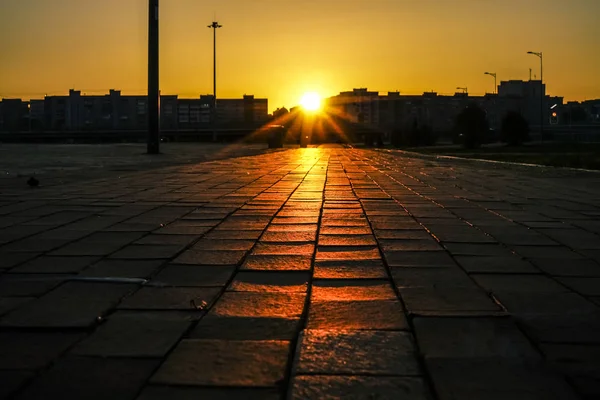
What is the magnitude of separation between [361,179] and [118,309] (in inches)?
414

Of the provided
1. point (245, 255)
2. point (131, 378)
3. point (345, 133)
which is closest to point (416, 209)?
point (245, 255)

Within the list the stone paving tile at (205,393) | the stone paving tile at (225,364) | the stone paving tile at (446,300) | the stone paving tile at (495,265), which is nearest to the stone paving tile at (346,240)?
the stone paving tile at (495,265)

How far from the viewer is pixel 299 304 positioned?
11.7 ft

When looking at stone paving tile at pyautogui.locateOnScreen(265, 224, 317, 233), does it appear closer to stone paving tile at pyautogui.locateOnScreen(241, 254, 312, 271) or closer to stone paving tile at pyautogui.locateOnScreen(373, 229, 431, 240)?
stone paving tile at pyautogui.locateOnScreen(373, 229, 431, 240)

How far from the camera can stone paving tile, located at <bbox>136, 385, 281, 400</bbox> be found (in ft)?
7.60

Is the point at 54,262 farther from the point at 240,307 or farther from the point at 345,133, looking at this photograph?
the point at 345,133

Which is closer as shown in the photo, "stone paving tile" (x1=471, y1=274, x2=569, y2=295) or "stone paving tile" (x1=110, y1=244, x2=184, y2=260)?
"stone paving tile" (x1=471, y1=274, x2=569, y2=295)

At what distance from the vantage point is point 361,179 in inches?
539

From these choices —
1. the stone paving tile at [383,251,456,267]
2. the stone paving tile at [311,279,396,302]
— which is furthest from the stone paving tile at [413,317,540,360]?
the stone paving tile at [383,251,456,267]

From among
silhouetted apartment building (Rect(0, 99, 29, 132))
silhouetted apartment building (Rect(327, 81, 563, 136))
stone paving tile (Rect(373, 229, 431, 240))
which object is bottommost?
stone paving tile (Rect(373, 229, 431, 240))

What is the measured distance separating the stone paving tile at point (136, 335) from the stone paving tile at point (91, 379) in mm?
98

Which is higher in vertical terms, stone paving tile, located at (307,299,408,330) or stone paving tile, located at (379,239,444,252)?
stone paving tile, located at (379,239,444,252)

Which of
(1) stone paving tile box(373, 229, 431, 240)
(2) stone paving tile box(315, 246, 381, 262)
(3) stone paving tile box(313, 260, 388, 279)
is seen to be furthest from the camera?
(1) stone paving tile box(373, 229, 431, 240)

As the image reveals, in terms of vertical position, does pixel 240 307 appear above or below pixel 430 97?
below
